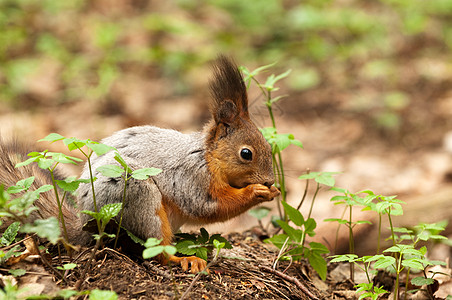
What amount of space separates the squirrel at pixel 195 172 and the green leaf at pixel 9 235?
0.74ft

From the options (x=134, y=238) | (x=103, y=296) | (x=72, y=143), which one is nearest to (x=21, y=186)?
(x=72, y=143)

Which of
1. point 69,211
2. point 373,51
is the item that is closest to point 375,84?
point 373,51

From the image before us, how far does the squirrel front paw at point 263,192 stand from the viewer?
97.8 inches

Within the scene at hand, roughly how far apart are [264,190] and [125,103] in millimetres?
4301

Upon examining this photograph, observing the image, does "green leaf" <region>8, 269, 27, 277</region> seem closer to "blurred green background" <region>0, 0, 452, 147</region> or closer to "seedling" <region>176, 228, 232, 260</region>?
"seedling" <region>176, 228, 232, 260</region>

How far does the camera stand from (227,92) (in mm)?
2598

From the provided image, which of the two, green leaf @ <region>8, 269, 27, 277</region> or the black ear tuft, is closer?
green leaf @ <region>8, 269, 27, 277</region>

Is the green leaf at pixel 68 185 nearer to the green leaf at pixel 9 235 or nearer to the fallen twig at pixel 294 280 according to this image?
the green leaf at pixel 9 235

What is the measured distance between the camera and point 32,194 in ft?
5.95

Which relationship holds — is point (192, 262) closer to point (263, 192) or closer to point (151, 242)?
point (263, 192)

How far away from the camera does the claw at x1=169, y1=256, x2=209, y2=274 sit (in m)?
2.25

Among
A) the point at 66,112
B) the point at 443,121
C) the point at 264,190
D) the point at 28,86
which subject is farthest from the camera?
the point at 28,86

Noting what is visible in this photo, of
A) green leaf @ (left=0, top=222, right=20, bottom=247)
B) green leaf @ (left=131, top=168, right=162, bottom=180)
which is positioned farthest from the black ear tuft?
green leaf @ (left=0, top=222, right=20, bottom=247)

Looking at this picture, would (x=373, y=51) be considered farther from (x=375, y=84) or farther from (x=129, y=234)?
(x=129, y=234)
